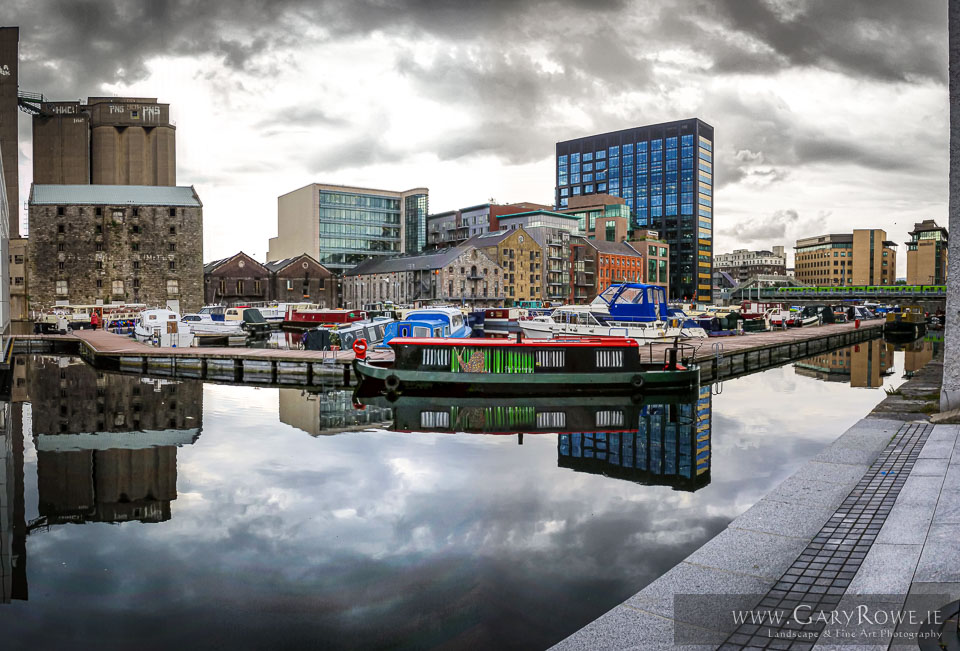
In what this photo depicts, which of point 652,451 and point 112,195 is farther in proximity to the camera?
point 112,195

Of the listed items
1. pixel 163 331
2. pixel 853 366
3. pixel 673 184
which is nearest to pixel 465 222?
pixel 673 184

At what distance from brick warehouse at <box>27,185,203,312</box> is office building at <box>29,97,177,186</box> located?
17.5m

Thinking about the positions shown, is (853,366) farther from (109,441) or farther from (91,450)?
(91,450)

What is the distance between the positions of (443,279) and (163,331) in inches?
2235

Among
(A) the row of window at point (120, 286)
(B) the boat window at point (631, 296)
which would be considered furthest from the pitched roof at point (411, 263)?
(B) the boat window at point (631, 296)

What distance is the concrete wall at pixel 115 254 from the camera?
7816 cm

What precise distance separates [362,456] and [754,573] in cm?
1170

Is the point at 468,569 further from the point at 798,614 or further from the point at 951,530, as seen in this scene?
the point at 951,530

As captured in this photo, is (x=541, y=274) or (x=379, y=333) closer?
(x=379, y=333)

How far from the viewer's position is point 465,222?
13625 cm

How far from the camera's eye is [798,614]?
21.7 feet

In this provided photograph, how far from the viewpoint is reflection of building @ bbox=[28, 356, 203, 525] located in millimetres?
13461

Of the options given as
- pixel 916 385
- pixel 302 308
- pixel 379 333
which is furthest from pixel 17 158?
pixel 916 385

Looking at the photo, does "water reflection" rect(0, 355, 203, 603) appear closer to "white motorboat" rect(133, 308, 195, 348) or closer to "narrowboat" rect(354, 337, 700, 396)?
"narrowboat" rect(354, 337, 700, 396)
